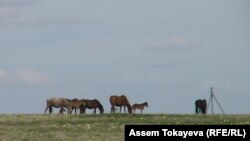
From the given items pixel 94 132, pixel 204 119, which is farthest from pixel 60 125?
pixel 204 119

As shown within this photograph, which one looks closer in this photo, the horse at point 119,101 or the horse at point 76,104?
the horse at point 119,101

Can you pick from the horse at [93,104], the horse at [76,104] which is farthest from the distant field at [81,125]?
the horse at [93,104]

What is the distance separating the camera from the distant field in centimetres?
3781

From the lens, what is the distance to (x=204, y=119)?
Answer: 45.6 m

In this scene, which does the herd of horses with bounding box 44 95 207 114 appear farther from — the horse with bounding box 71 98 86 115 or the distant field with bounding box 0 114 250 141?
the distant field with bounding box 0 114 250 141

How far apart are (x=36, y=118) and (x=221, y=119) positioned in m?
11.1

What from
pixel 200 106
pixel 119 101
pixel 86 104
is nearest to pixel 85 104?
pixel 86 104

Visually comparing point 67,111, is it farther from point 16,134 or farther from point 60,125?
point 16,134

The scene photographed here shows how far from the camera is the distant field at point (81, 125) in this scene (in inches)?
1489

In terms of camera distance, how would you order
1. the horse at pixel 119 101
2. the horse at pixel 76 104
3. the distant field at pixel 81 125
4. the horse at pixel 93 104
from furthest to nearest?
the horse at pixel 93 104
the horse at pixel 76 104
the horse at pixel 119 101
the distant field at pixel 81 125

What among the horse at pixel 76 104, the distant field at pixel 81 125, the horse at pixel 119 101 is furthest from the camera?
the horse at pixel 76 104

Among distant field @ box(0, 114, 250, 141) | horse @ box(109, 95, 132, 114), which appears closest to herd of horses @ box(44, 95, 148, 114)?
horse @ box(109, 95, 132, 114)

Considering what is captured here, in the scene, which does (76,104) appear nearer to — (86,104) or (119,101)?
(86,104)

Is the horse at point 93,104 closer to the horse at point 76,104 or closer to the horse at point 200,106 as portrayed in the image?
the horse at point 76,104
